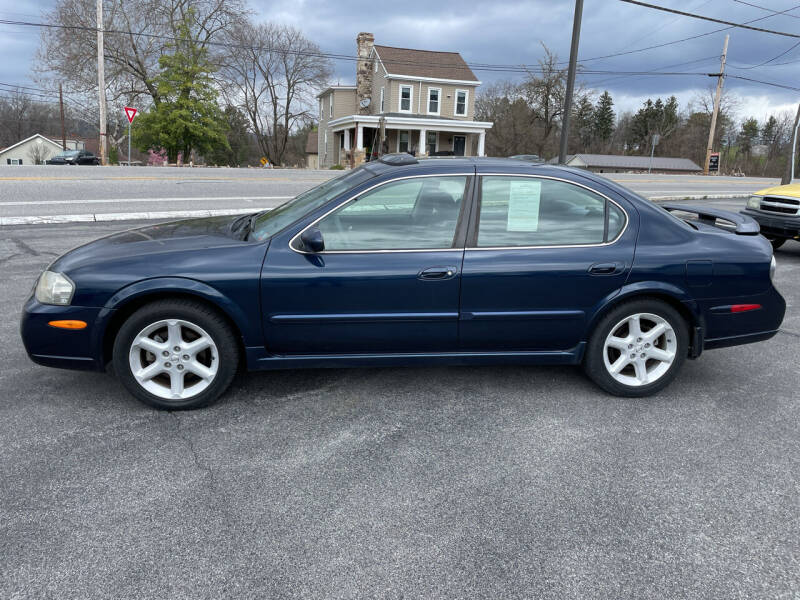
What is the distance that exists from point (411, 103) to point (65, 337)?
133 feet

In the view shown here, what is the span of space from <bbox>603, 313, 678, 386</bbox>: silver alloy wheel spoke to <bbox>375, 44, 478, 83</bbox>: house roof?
40154 millimetres

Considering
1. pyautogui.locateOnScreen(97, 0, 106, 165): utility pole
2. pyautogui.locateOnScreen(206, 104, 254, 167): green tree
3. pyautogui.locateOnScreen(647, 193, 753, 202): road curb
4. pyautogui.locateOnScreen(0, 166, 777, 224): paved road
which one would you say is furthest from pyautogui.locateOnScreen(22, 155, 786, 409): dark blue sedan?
pyautogui.locateOnScreen(206, 104, 254, 167): green tree

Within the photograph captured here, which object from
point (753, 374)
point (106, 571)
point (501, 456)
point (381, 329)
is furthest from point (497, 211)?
point (106, 571)

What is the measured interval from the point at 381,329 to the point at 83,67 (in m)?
42.6

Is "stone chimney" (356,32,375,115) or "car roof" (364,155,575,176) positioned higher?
"stone chimney" (356,32,375,115)

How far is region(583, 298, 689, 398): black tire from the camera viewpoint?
12.8ft

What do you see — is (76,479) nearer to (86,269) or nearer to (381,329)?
(86,269)

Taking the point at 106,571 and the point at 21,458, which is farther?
the point at 21,458

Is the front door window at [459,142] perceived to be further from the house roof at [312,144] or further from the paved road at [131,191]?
the house roof at [312,144]

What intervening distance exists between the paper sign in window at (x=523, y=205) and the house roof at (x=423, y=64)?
131 feet

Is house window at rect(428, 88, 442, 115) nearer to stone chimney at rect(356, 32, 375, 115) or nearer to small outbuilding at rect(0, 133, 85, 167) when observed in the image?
stone chimney at rect(356, 32, 375, 115)

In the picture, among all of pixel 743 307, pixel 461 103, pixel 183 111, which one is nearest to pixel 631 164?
pixel 461 103

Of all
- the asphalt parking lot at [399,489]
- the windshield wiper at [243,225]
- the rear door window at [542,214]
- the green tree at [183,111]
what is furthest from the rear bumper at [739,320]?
the green tree at [183,111]

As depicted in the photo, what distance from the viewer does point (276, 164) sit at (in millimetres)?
56094
